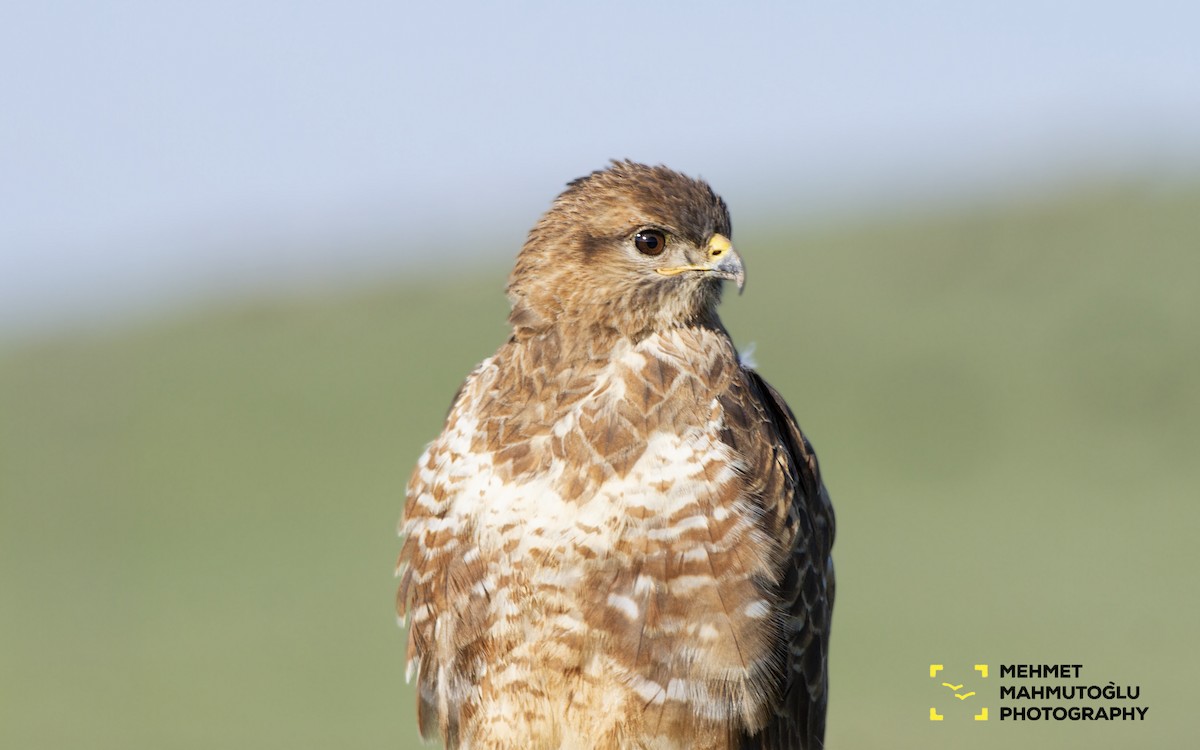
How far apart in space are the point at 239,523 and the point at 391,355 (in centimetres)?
506

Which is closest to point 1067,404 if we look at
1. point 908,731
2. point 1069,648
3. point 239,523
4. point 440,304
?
point 1069,648

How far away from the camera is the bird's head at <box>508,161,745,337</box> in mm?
5699

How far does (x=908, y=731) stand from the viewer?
19828mm

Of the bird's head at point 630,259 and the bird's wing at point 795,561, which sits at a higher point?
the bird's head at point 630,259

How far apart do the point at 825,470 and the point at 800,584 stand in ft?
82.7

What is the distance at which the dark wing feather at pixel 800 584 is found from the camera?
5.59 m

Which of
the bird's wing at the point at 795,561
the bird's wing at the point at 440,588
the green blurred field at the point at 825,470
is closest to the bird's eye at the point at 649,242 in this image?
the bird's wing at the point at 795,561

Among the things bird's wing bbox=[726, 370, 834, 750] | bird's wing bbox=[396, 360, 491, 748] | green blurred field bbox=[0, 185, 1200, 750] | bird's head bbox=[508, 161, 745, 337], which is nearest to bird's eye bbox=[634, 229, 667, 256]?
bird's head bbox=[508, 161, 745, 337]

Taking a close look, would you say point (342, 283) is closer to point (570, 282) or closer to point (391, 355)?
point (391, 355)

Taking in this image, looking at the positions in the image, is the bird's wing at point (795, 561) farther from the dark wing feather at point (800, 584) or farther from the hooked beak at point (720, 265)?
Answer: the hooked beak at point (720, 265)

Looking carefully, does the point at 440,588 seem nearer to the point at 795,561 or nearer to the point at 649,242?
the point at 795,561

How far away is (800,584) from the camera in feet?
18.5

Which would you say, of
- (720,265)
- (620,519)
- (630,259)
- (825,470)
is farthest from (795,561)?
(825,470)

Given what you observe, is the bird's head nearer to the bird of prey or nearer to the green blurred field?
the bird of prey
